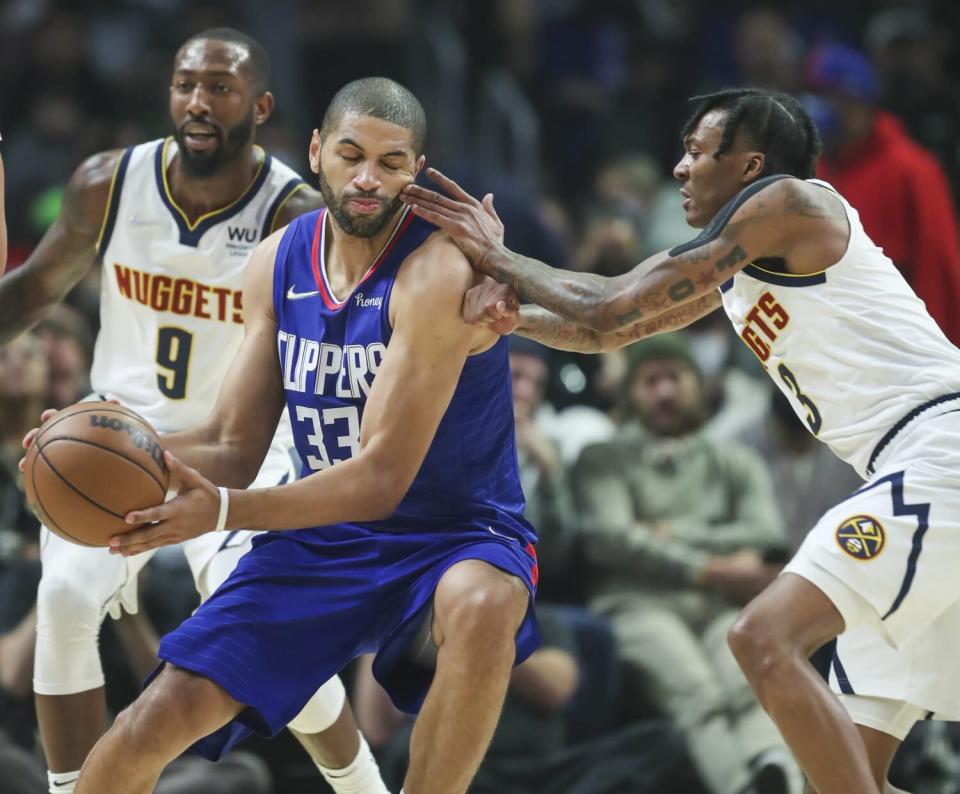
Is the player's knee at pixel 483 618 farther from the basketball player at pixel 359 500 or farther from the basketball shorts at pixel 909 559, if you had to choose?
the basketball shorts at pixel 909 559

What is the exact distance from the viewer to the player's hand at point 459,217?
491 centimetres

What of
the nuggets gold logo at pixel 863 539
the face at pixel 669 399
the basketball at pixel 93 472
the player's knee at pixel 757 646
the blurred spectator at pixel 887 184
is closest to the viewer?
the basketball at pixel 93 472

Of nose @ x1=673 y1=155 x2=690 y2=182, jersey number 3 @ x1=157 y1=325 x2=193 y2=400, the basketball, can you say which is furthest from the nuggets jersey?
nose @ x1=673 y1=155 x2=690 y2=182

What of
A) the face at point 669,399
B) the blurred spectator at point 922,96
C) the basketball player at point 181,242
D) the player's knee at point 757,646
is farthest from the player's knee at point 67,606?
the blurred spectator at point 922,96

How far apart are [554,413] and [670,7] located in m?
6.71

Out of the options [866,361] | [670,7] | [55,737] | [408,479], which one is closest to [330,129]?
[408,479]

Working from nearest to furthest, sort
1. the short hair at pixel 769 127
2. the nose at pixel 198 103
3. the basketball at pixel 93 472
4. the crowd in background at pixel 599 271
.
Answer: the basketball at pixel 93 472, the short hair at pixel 769 127, the nose at pixel 198 103, the crowd in background at pixel 599 271

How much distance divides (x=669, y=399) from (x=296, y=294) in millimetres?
3442

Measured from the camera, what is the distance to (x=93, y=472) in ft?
14.1

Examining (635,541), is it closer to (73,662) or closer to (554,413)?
(554,413)

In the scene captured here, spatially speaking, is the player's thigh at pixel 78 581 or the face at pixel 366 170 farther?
the player's thigh at pixel 78 581

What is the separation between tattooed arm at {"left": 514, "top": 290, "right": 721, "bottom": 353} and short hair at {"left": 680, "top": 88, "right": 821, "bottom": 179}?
0.55m

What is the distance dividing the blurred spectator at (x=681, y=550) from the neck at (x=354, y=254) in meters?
3.05

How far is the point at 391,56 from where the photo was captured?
12.5 m
